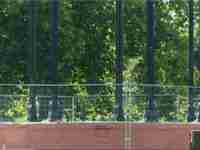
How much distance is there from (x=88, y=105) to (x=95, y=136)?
1.73m

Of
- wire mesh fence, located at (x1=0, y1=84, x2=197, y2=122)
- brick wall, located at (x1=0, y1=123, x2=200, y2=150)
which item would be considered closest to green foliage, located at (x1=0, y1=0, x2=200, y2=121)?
wire mesh fence, located at (x1=0, y1=84, x2=197, y2=122)

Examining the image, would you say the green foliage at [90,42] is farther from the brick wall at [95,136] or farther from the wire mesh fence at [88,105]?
the brick wall at [95,136]

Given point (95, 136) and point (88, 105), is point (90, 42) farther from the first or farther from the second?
point (95, 136)

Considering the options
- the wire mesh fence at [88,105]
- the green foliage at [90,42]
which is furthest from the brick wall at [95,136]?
the green foliage at [90,42]

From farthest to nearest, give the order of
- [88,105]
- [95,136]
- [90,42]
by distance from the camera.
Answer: [90,42], [88,105], [95,136]

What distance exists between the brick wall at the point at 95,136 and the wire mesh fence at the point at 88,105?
0.89 m

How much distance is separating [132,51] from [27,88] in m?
7.15

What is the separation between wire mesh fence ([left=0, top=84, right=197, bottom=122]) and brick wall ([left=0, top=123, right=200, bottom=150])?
89 cm

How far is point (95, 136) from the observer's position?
68.6 ft

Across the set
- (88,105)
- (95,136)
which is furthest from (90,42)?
(95,136)

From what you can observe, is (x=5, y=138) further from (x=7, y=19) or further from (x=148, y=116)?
(x=7, y=19)

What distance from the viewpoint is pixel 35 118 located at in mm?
22062

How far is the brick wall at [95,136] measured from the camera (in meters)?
20.8

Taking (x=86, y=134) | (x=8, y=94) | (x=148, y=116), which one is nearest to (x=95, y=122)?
(x=86, y=134)
